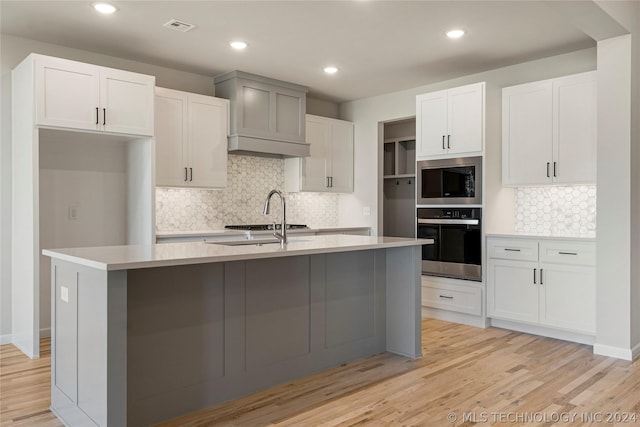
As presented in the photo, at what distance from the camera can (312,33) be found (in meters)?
4.09

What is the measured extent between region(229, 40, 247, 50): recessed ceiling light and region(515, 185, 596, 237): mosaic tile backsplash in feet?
10.0

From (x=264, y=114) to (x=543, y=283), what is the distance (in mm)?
3244

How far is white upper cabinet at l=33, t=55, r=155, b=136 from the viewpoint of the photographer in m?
3.79

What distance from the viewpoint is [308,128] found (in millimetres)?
6012

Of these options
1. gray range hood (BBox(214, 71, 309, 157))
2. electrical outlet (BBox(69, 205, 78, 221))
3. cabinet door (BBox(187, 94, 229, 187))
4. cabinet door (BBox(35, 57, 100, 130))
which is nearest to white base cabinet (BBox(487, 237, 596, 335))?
gray range hood (BBox(214, 71, 309, 157))

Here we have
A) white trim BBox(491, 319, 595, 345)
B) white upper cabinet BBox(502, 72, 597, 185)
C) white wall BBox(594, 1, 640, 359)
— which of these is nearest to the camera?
white wall BBox(594, 1, 640, 359)

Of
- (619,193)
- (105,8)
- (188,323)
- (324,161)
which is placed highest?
(105,8)

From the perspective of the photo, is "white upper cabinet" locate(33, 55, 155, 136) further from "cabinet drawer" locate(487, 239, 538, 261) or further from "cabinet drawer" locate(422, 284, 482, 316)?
"cabinet drawer" locate(487, 239, 538, 261)

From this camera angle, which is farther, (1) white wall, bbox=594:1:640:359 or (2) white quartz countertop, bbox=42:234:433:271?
(1) white wall, bbox=594:1:640:359

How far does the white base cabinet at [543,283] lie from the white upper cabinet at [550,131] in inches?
24.7

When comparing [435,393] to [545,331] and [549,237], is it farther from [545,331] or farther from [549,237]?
[549,237]

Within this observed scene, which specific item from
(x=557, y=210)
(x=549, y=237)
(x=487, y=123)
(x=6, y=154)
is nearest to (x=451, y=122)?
(x=487, y=123)

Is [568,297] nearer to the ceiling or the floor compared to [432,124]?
nearer to the floor

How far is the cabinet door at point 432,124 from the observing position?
16.5ft
